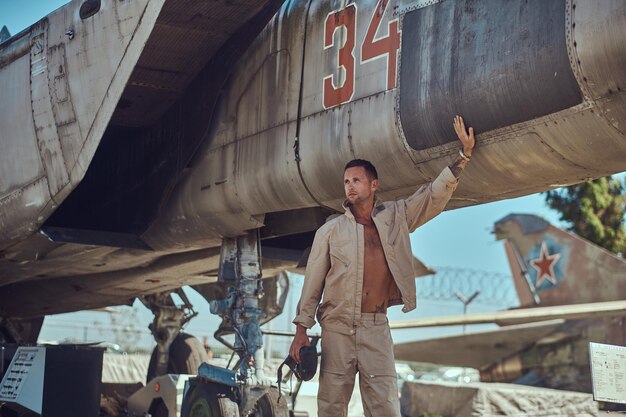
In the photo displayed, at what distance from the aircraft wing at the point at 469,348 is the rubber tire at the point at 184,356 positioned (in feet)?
39.9

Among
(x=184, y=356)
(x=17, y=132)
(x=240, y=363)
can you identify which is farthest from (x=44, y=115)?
(x=184, y=356)

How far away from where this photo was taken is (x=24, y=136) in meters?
8.55

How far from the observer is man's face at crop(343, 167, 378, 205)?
5180 mm

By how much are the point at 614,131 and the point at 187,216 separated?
4.64 metres

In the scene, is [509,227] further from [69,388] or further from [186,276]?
[69,388]

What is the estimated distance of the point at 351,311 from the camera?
16.4 feet

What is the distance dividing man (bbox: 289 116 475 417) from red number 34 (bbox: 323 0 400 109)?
1693 millimetres

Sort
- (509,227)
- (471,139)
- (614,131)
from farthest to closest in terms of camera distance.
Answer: (509,227) < (471,139) < (614,131)

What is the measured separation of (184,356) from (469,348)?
43.3ft

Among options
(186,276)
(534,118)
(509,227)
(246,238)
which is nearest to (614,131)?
(534,118)

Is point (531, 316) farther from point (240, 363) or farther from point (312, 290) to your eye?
point (312, 290)

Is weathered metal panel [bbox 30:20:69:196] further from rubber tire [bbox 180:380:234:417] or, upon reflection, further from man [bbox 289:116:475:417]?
man [bbox 289:116:475:417]

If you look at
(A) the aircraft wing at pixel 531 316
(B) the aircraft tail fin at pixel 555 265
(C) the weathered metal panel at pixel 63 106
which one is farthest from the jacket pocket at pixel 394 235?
(B) the aircraft tail fin at pixel 555 265

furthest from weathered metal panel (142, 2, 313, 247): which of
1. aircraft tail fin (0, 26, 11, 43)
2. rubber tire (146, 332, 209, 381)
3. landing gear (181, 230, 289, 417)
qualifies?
rubber tire (146, 332, 209, 381)
